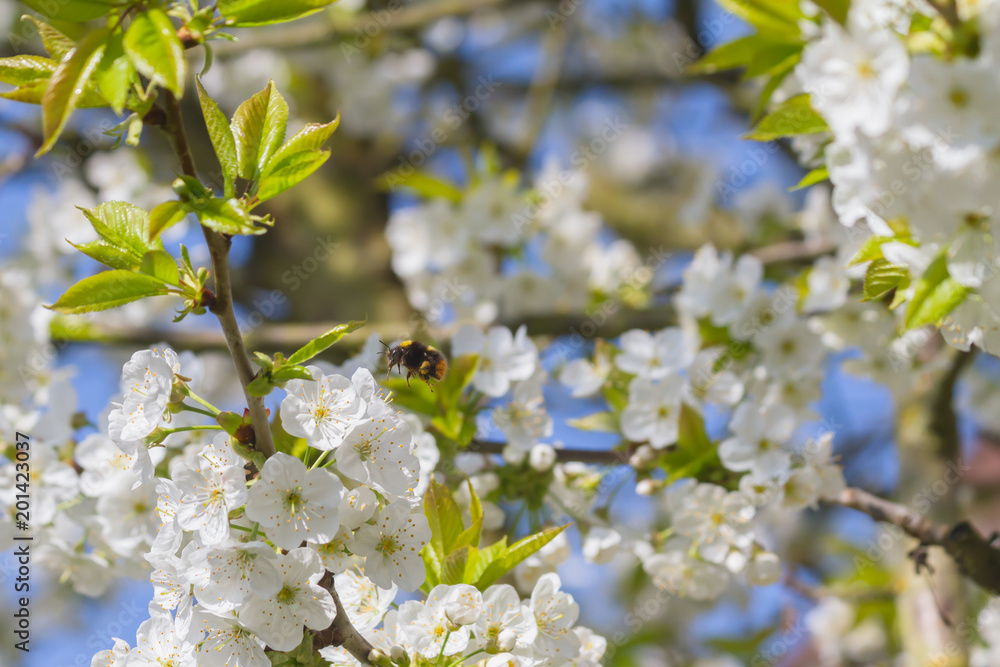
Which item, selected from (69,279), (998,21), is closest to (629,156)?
(69,279)

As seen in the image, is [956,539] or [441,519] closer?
[441,519]

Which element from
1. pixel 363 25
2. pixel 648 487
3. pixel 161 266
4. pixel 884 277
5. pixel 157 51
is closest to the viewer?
pixel 157 51

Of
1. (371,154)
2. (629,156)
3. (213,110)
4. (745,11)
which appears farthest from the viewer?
(629,156)

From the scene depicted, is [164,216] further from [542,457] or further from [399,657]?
[542,457]

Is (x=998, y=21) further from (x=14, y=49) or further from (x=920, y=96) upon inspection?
(x=14, y=49)

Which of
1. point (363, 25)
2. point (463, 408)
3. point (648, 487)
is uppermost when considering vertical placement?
point (363, 25)

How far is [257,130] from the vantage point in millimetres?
1057

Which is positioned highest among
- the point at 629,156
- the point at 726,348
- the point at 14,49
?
the point at 14,49

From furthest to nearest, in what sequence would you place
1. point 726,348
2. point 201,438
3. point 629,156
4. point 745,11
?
point 629,156, point 726,348, point 201,438, point 745,11

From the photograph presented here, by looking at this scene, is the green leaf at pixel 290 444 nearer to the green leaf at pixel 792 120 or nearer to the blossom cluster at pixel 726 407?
the blossom cluster at pixel 726 407

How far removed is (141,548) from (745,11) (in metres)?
1.55

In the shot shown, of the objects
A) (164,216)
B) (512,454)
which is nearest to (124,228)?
(164,216)

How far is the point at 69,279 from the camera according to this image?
10.9ft

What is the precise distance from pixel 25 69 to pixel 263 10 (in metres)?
0.32
